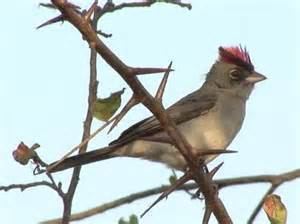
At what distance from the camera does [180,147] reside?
2.18 meters

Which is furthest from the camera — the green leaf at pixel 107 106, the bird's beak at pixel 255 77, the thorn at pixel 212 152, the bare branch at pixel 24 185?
the bird's beak at pixel 255 77

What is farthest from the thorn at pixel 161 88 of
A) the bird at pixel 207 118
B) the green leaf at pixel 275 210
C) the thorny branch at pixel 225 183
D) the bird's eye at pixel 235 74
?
the bird's eye at pixel 235 74

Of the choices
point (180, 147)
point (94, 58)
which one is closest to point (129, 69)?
point (180, 147)

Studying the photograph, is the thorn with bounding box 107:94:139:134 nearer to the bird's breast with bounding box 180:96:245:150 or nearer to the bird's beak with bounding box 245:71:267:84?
the bird's breast with bounding box 180:96:245:150

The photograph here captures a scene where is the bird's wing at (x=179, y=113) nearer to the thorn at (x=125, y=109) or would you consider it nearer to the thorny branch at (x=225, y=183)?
the thorny branch at (x=225, y=183)

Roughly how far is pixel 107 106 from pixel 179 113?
3869 mm

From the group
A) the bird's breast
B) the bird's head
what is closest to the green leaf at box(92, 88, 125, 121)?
the bird's breast

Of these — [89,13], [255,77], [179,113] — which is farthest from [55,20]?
[255,77]

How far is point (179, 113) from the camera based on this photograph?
6.38 metres

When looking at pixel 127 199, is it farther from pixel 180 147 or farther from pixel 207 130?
pixel 207 130

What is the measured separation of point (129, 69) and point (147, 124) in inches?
125

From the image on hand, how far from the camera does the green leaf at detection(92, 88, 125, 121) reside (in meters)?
2.52

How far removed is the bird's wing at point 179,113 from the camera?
5.12 m

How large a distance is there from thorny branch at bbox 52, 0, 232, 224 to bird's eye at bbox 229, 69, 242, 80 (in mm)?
5160
